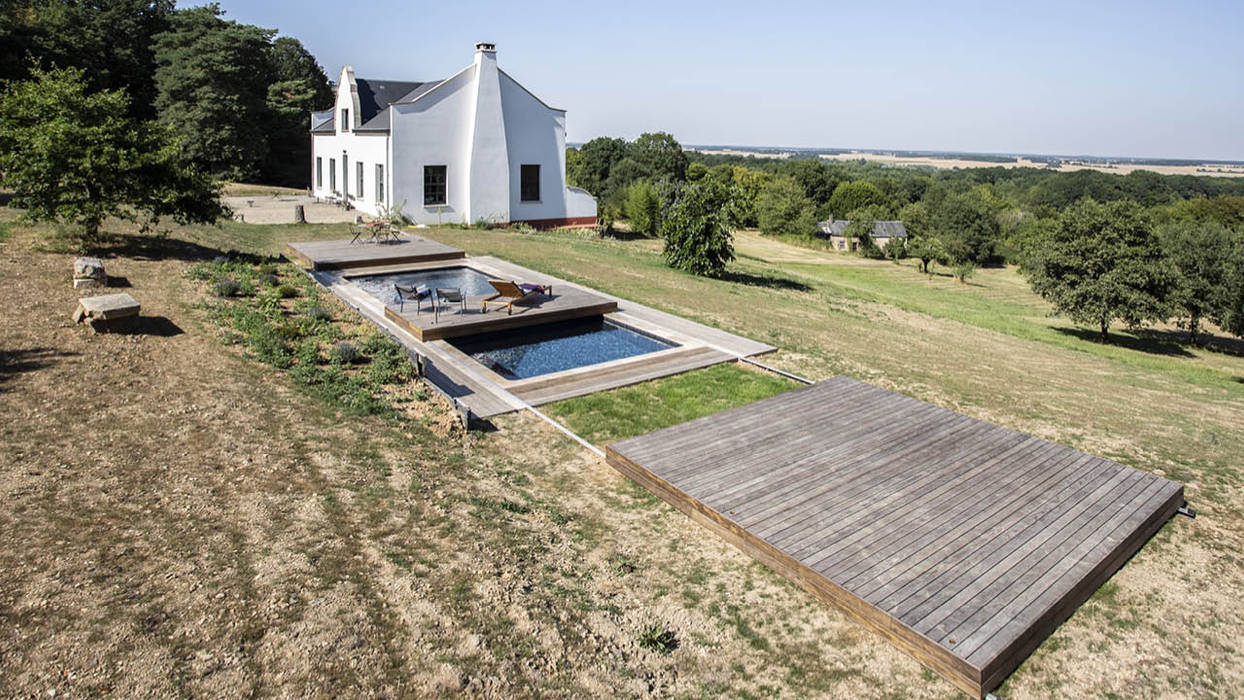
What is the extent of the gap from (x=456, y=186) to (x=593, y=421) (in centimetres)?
2092

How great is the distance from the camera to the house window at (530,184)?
29500 millimetres

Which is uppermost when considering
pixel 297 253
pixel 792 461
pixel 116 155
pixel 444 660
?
pixel 116 155

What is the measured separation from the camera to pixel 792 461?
7578mm

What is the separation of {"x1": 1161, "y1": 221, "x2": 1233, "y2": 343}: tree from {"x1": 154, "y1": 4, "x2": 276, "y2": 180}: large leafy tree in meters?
40.4

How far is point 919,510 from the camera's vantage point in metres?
6.67

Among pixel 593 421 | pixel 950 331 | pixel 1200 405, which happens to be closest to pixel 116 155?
pixel 593 421

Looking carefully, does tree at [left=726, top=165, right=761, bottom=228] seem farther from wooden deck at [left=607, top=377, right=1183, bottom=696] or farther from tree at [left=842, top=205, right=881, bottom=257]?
wooden deck at [left=607, top=377, right=1183, bottom=696]

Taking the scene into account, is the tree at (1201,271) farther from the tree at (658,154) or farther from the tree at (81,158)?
the tree at (658,154)

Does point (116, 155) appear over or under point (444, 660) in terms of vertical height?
over

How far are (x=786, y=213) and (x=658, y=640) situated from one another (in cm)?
6602

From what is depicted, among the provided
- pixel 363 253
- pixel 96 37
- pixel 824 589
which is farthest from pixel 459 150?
pixel 96 37

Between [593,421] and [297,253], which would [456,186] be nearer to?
[297,253]

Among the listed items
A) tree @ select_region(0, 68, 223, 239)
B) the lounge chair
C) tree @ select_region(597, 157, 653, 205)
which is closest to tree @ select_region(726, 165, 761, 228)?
tree @ select_region(597, 157, 653, 205)

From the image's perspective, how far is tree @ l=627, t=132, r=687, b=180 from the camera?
7412cm
